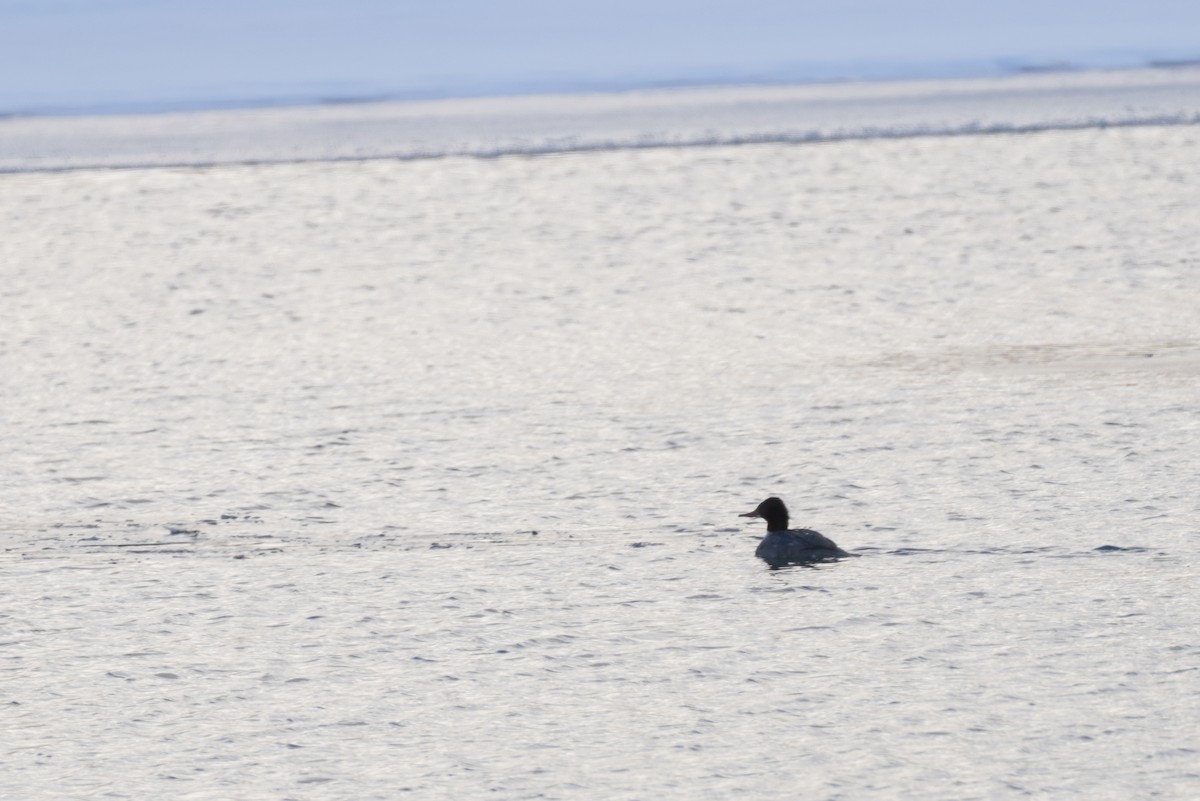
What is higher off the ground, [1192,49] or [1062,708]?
[1192,49]

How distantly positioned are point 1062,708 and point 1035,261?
26.8 ft

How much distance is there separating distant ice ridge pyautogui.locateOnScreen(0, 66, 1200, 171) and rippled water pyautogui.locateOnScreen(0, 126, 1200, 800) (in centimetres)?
772

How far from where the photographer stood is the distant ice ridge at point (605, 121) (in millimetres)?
21875

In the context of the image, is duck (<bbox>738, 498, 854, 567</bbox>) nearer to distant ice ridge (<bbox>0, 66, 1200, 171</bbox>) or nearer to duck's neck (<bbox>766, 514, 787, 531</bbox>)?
duck's neck (<bbox>766, 514, 787, 531</bbox>)

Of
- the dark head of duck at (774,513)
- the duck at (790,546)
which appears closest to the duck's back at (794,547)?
the duck at (790,546)

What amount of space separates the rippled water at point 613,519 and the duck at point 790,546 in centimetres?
6

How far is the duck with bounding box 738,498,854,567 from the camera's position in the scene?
6.04 m

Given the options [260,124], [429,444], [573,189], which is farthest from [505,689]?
[260,124]

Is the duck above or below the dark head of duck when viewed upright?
below

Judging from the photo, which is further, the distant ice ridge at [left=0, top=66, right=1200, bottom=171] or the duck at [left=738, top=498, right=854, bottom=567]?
the distant ice ridge at [left=0, top=66, right=1200, bottom=171]

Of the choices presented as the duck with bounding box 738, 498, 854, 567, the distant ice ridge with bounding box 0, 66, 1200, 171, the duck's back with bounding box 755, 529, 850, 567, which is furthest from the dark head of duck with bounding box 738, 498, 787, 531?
the distant ice ridge with bounding box 0, 66, 1200, 171

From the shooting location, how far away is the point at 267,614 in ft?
19.0

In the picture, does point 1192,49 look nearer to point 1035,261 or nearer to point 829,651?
point 1035,261

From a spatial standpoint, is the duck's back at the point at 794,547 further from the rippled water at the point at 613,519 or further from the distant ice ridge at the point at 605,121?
the distant ice ridge at the point at 605,121
